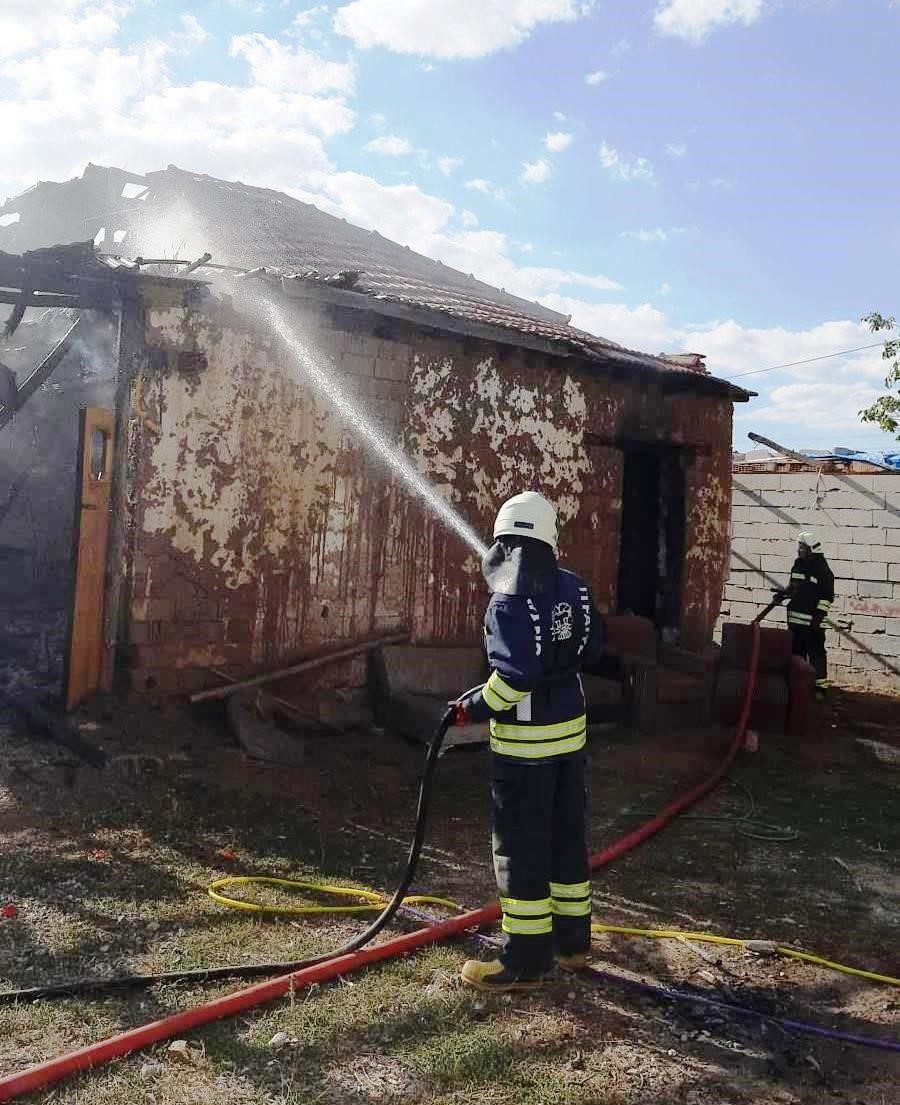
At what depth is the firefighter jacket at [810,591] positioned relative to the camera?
33.9 feet

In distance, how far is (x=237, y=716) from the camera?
21.7 ft

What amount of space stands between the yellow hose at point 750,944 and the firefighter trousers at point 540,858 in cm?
41

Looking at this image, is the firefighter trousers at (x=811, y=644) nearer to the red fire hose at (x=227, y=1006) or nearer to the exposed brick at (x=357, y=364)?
the exposed brick at (x=357, y=364)

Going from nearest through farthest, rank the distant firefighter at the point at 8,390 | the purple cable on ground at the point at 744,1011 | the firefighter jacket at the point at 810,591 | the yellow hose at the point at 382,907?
1. the purple cable on ground at the point at 744,1011
2. the yellow hose at the point at 382,907
3. the distant firefighter at the point at 8,390
4. the firefighter jacket at the point at 810,591

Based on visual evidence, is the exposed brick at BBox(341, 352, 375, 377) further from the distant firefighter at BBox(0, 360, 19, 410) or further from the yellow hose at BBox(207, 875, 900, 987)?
the yellow hose at BBox(207, 875, 900, 987)

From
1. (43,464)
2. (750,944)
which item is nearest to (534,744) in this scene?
(750,944)

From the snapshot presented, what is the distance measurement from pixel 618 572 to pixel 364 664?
11.7ft

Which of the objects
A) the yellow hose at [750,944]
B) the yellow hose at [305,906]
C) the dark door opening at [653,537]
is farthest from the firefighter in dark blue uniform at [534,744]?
the dark door opening at [653,537]

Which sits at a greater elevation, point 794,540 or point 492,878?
point 794,540

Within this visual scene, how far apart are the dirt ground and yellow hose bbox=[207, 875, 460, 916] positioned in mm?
58

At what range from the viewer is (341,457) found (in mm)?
7652

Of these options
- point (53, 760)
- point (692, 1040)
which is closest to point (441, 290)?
point (53, 760)

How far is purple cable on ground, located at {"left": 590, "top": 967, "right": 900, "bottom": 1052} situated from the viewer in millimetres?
3191

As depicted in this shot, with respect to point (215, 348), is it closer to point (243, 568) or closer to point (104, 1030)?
point (243, 568)
